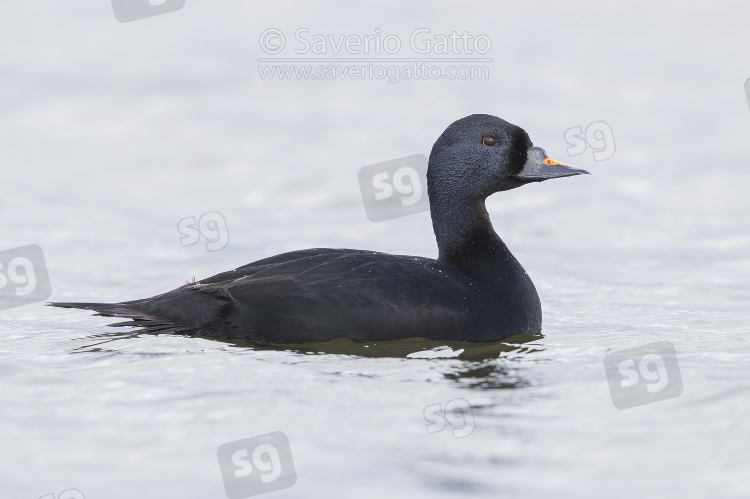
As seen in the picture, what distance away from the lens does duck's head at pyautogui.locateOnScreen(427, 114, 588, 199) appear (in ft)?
28.5

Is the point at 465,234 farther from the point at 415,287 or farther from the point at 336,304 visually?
the point at 336,304

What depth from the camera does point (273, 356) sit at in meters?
7.64

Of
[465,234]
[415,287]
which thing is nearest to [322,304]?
[415,287]

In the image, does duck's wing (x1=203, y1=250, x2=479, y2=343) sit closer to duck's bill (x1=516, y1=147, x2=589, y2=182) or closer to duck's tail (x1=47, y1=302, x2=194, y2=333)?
duck's tail (x1=47, y1=302, x2=194, y2=333)

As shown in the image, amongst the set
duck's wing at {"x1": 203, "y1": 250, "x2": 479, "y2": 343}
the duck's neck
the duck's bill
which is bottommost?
duck's wing at {"x1": 203, "y1": 250, "x2": 479, "y2": 343}

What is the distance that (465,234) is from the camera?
8.75m

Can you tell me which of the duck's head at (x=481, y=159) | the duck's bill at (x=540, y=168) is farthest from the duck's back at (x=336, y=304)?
the duck's bill at (x=540, y=168)

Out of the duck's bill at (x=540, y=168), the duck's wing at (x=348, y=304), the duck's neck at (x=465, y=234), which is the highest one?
the duck's bill at (x=540, y=168)

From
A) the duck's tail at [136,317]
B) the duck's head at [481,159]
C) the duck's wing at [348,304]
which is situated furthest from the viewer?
the duck's head at [481,159]

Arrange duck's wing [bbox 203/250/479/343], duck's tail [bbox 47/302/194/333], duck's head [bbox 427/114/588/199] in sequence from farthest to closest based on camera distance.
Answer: duck's head [bbox 427/114/588/199] < duck's tail [bbox 47/302/194/333] < duck's wing [bbox 203/250/479/343]

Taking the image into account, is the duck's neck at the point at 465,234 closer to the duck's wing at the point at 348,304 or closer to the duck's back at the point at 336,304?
the duck's back at the point at 336,304

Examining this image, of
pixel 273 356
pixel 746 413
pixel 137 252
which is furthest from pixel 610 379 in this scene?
pixel 137 252

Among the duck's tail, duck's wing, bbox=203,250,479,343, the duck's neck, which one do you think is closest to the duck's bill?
the duck's neck

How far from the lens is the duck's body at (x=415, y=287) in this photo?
7793 millimetres
